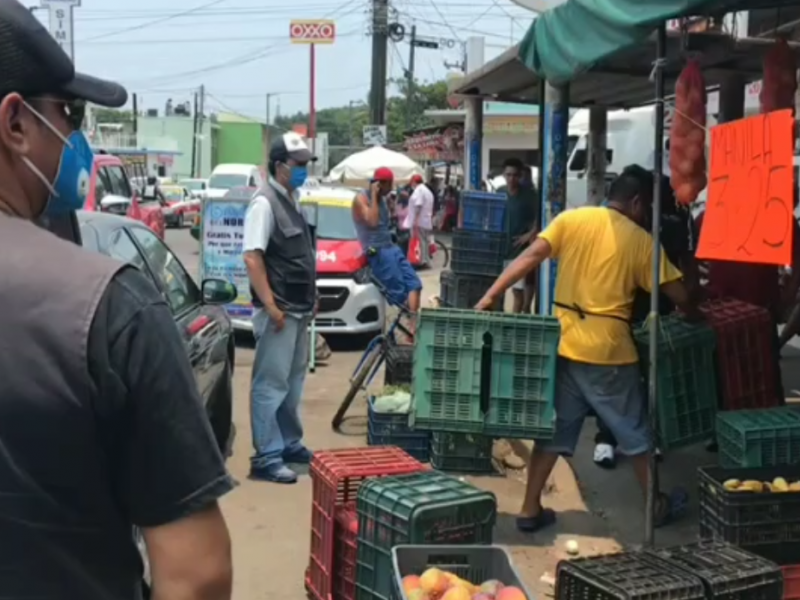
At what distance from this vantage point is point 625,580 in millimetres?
3559

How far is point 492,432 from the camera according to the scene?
5.21 meters

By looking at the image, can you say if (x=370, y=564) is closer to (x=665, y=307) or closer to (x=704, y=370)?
(x=704, y=370)

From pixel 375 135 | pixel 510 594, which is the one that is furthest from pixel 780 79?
pixel 375 135

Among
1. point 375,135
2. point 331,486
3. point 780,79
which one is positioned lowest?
point 331,486

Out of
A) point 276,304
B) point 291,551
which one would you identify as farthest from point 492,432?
point 276,304

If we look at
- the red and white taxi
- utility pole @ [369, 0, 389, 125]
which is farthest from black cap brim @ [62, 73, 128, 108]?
utility pole @ [369, 0, 389, 125]

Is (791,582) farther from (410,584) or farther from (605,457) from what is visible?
(605,457)

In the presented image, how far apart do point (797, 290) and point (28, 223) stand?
6.07 meters

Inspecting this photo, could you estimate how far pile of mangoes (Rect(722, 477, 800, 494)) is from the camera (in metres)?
4.28

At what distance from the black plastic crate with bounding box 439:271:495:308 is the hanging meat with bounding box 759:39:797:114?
5.36 metres

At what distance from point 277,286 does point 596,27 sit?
250 cm

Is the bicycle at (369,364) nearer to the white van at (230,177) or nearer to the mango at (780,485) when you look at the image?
the mango at (780,485)

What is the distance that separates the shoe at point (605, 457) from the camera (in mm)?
6566

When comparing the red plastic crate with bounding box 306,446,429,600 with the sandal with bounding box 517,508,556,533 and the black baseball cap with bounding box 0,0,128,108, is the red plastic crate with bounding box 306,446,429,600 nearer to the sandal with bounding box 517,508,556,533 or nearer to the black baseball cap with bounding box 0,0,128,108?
the sandal with bounding box 517,508,556,533
